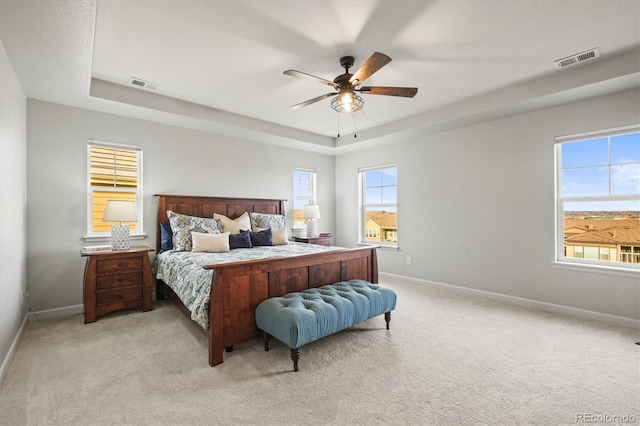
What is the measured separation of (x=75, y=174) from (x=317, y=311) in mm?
3434

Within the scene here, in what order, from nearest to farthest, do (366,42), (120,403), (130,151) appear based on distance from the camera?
(120,403)
(366,42)
(130,151)

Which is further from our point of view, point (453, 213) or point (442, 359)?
point (453, 213)

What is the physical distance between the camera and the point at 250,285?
2.54 meters

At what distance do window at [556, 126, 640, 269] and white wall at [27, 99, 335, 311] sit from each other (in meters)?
4.63

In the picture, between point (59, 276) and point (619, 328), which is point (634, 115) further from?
point (59, 276)

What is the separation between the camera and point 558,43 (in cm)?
258

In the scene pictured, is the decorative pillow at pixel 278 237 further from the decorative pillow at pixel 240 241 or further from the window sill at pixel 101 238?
the window sill at pixel 101 238

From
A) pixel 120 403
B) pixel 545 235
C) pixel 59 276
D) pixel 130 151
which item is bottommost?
pixel 120 403

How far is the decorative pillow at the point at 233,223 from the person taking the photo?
169 inches

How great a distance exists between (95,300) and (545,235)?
210 inches

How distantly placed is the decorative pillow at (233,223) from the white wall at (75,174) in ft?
1.75

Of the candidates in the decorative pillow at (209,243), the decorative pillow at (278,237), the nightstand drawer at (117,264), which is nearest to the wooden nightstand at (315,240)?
the decorative pillow at (278,237)

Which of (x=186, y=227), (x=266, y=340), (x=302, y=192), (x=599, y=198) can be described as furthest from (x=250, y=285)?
(x=599, y=198)

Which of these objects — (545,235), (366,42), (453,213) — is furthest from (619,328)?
(366,42)
